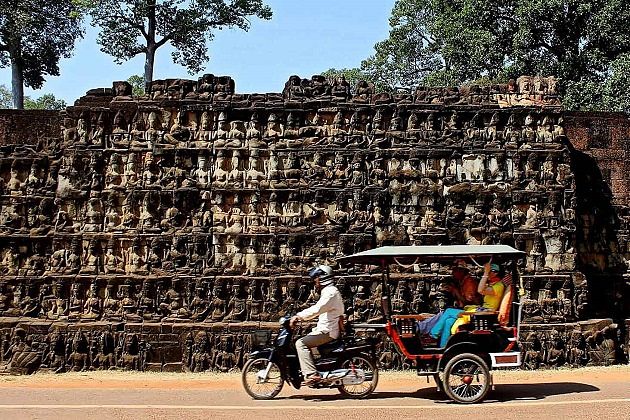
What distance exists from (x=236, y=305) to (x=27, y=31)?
2349 centimetres

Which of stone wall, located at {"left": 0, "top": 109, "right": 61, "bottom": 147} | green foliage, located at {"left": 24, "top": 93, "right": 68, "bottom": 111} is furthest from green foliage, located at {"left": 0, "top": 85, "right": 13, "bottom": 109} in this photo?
stone wall, located at {"left": 0, "top": 109, "right": 61, "bottom": 147}

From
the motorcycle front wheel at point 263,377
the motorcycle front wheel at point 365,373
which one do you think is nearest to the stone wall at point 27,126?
the motorcycle front wheel at point 263,377

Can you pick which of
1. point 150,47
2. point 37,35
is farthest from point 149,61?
point 37,35

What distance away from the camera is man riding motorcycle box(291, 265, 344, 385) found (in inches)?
429

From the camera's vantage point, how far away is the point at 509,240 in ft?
56.1

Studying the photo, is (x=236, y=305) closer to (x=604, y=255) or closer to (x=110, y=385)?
(x=110, y=385)

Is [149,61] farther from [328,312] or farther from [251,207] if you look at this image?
[328,312]

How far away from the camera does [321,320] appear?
11102mm

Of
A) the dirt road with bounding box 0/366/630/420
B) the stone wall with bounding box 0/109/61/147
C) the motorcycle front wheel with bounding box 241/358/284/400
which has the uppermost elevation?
the stone wall with bounding box 0/109/61/147

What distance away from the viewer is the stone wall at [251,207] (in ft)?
55.4

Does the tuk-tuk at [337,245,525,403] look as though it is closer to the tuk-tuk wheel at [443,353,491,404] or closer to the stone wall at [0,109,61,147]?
the tuk-tuk wheel at [443,353,491,404]

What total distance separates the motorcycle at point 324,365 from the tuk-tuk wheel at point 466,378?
1205 mm

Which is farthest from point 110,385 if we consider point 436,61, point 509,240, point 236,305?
point 436,61

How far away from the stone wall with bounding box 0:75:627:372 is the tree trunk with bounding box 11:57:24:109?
1782 cm
